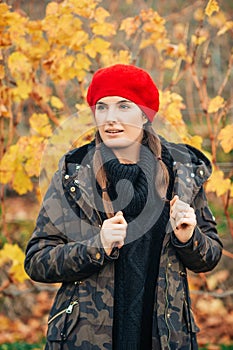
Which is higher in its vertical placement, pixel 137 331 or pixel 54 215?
pixel 54 215

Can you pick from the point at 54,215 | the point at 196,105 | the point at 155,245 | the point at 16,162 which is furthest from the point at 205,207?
the point at 196,105

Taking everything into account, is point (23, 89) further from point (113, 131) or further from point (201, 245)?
point (201, 245)

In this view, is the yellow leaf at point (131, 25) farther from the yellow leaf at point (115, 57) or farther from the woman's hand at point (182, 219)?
the woman's hand at point (182, 219)

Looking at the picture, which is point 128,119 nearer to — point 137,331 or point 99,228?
point 99,228

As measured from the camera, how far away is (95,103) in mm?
2217

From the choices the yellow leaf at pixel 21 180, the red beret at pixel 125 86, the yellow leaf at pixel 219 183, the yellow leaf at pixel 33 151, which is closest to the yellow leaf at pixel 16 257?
the yellow leaf at pixel 21 180

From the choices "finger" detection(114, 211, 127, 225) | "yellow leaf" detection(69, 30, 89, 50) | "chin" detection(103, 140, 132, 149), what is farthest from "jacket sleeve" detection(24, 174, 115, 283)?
"yellow leaf" detection(69, 30, 89, 50)

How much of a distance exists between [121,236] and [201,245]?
1.08 ft

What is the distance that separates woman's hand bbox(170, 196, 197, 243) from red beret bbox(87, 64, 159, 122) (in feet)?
1.37

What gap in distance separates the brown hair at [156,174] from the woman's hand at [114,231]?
16 centimetres

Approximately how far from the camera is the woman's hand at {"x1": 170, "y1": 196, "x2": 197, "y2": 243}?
1.99 metres

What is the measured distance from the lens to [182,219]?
6.49 ft

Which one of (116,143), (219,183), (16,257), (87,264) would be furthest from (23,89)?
(87,264)

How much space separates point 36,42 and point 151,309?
Answer: 6.42 feet
